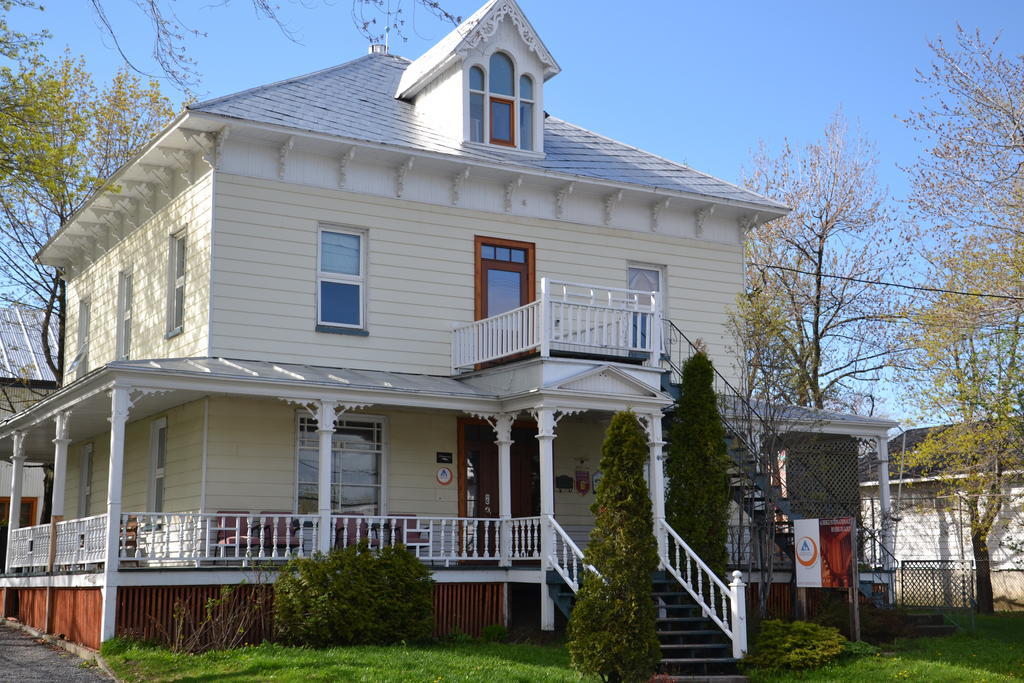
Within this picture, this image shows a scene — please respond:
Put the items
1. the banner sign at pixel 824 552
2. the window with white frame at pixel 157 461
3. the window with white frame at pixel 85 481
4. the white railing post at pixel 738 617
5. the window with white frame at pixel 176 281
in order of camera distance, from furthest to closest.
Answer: the window with white frame at pixel 85 481 → the window with white frame at pixel 176 281 → the window with white frame at pixel 157 461 → the banner sign at pixel 824 552 → the white railing post at pixel 738 617

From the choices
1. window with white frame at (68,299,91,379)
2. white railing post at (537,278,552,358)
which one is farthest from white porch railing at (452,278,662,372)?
window with white frame at (68,299,91,379)

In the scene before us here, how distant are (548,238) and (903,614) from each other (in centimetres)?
853

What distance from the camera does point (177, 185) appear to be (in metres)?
19.6

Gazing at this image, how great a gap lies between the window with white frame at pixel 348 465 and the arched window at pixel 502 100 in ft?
18.4

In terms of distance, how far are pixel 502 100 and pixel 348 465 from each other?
7075mm

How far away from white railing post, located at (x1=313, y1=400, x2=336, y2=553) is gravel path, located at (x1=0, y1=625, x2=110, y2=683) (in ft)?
11.2

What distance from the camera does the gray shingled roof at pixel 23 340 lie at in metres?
37.2

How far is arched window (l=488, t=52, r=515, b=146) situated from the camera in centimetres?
2066

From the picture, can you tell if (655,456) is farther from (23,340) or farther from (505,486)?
(23,340)

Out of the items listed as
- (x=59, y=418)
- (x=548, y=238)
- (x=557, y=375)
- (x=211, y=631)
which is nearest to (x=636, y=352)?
(x=557, y=375)

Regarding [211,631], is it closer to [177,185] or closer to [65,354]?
[177,185]

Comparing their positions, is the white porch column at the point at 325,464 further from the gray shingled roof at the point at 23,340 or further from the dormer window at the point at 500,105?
the gray shingled roof at the point at 23,340

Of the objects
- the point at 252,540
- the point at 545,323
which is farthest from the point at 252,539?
the point at 545,323

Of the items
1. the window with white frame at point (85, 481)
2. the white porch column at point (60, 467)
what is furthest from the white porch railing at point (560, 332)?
the window with white frame at point (85, 481)
